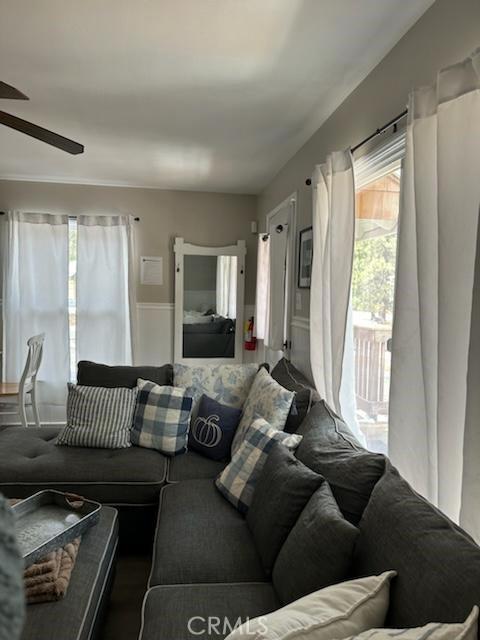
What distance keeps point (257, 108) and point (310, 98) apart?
1.05ft

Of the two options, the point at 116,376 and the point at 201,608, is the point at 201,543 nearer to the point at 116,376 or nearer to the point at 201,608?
the point at 201,608

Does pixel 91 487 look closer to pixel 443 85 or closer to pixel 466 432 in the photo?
pixel 466 432

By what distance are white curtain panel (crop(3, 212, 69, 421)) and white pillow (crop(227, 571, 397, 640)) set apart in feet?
13.6

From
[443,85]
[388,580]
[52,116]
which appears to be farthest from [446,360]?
[52,116]

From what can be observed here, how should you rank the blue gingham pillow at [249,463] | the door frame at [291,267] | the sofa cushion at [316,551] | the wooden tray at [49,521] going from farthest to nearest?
the door frame at [291,267] → the blue gingham pillow at [249,463] → the wooden tray at [49,521] → the sofa cushion at [316,551]

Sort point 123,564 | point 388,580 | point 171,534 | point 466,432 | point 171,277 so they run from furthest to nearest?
point 171,277 → point 123,564 → point 171,534 → point 466,432 → point 388,580

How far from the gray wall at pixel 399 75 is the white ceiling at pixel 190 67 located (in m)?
0.06

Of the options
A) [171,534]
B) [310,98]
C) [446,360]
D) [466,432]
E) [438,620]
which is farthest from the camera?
[310,98]

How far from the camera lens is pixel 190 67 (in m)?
2.14

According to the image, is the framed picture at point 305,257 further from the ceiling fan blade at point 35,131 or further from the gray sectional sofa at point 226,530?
the ceiling fan blade at point 35,131

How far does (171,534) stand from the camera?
1786 millimetres

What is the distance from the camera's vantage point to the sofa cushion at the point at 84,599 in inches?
51.1

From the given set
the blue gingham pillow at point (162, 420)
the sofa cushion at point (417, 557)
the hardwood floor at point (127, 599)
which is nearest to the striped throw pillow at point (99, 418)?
the blue gingham pillow at point (162, 420)

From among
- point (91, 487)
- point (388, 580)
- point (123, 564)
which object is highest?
point (388, 580)
